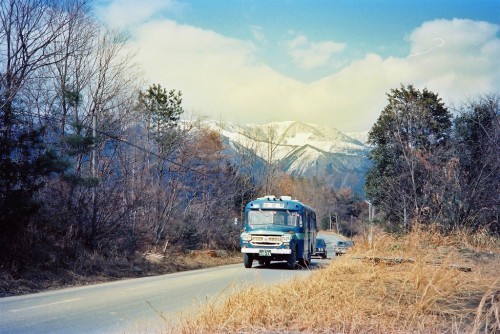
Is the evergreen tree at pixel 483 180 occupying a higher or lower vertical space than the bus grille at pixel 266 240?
higher

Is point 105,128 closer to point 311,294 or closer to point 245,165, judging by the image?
point 311,294

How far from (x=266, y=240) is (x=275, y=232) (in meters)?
0.53

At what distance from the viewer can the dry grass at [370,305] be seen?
6738 millimetres

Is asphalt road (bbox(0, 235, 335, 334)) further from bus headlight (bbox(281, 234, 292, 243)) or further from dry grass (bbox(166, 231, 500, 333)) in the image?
bus headlight (bbox(281, 234, 292, 243))

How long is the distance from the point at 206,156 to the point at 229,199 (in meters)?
4.20

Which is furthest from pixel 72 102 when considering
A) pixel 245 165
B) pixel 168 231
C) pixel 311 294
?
pixel 245 165

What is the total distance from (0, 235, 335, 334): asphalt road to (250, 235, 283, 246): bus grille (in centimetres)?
648

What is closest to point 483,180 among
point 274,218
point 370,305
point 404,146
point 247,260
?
point 404,146

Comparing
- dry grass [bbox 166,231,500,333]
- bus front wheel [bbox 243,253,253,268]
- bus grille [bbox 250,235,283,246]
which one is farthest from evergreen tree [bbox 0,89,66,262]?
dry grass [bbox 166,231,500,333]

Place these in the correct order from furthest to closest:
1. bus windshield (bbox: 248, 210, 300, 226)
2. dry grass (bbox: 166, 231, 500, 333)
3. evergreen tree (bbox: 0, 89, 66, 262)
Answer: bus windshield (bbox: 248, 210, 300, 226), evergreen tree (bbox: 0, 89, 66, 262), dry grass (bbox: 166, 231, 500, 333)

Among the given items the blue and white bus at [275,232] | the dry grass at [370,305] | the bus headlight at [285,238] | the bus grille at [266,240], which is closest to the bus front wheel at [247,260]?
the blue and white bus at [275,232]

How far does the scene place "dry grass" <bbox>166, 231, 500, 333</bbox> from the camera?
6.74m

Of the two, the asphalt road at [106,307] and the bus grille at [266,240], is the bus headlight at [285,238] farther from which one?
the asphalt road at [106,307]

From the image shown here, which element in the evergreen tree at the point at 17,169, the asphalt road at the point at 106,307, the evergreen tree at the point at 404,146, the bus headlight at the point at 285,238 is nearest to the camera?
the asphalt road at the point at 106,307
